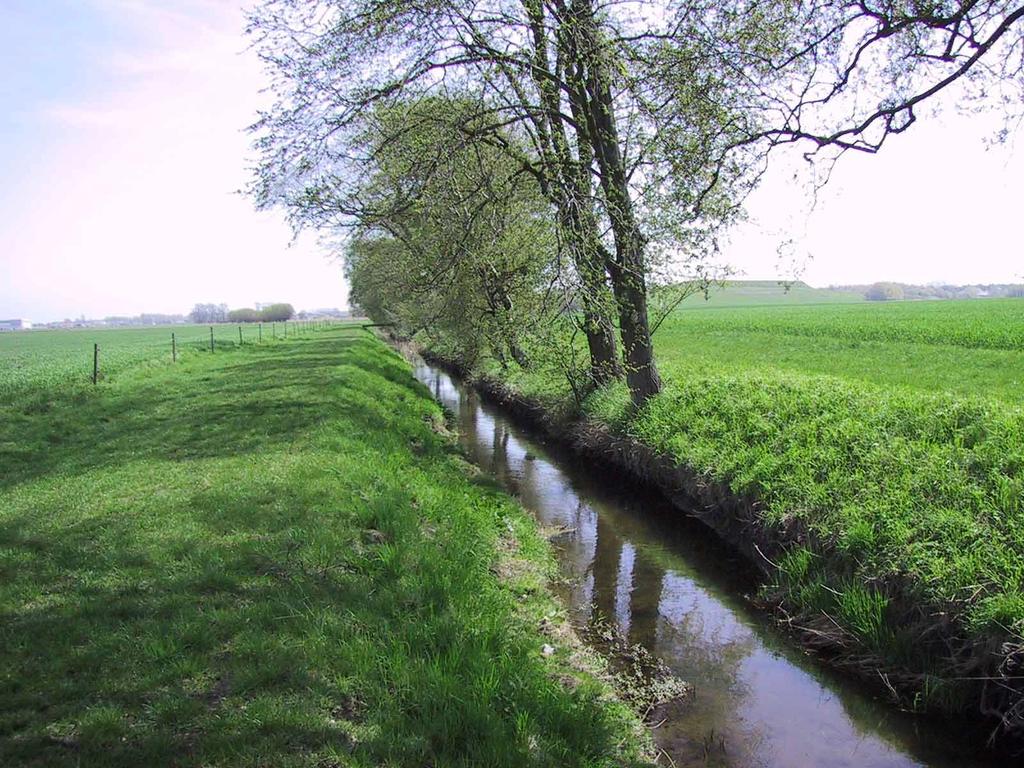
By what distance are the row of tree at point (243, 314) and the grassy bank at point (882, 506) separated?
15887cm

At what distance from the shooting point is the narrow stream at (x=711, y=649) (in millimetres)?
5090

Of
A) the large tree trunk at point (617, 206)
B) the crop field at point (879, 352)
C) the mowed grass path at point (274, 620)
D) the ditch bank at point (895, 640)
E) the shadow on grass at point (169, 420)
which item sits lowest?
the ditch bank at point (895, 640)

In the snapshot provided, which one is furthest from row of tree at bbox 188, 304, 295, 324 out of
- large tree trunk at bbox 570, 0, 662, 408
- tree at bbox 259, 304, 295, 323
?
large tree trunk at bbox 570, 0, 662, 408

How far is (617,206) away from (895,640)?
7.85 meters

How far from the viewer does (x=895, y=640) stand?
19.1 ft

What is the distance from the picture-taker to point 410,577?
245 inches

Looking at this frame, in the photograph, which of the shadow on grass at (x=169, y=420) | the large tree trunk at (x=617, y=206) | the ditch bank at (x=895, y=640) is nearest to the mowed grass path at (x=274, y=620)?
the shadow on grass at (x=169, y=420)

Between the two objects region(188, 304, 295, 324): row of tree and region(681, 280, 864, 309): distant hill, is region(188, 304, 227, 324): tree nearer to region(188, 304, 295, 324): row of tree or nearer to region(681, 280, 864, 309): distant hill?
region(188, 304, 295, 324): row of tree

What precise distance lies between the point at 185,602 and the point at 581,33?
33.5ft

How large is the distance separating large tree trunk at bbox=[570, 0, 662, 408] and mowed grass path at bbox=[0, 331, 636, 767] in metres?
4.89

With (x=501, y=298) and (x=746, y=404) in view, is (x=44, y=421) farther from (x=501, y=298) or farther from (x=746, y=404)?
(x=746, y=404)

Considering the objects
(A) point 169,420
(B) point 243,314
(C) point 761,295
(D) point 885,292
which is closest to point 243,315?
(B) point 243,314

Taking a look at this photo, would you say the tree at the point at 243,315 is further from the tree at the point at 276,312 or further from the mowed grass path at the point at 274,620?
the mowed grass path at the point at 274,620

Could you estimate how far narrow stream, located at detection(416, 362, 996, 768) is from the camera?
5090 mm
